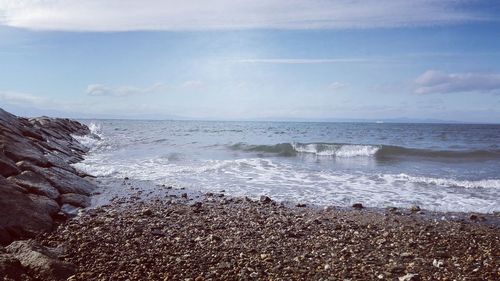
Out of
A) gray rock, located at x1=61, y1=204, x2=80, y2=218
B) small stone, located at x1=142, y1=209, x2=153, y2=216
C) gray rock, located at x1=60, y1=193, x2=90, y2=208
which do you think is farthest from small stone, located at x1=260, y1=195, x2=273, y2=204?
gray rock, located at x1=61, y1=204, x2=80, y2=218

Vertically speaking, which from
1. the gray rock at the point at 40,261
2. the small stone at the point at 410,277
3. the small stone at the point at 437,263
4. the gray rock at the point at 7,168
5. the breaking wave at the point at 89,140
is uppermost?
the gray rock at the point at 7,168

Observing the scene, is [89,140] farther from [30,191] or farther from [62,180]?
[30,191]

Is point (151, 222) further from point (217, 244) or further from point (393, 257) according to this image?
point (393, 257)

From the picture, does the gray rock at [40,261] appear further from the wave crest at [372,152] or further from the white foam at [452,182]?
the wave crest at [372,152]

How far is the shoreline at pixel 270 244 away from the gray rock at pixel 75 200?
688mm

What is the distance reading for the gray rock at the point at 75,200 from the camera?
37.2 ft

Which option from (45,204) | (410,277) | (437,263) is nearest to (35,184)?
(45,204)

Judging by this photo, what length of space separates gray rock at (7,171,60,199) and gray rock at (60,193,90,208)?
0.75 ft

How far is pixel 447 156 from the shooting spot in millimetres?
29219

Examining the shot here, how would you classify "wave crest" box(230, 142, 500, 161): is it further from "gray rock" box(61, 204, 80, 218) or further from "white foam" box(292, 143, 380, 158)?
"gray rock" box(61, 204, 80, 218)

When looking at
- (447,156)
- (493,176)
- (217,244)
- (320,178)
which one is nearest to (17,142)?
(217,244)

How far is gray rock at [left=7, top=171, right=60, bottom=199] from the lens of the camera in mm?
10664

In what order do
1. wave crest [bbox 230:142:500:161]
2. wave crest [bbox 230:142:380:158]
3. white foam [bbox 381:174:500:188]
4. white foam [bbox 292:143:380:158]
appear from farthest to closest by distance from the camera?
white foam [bbox 292:143:380:158]
wave crest [bbox 230:142:380:158]
wave crest [bbox 230:142:500:161]
white foam [bbox 381:174:500:188]

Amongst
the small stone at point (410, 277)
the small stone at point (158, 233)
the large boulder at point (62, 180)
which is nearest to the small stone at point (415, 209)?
the small stone at point (410, 277)
